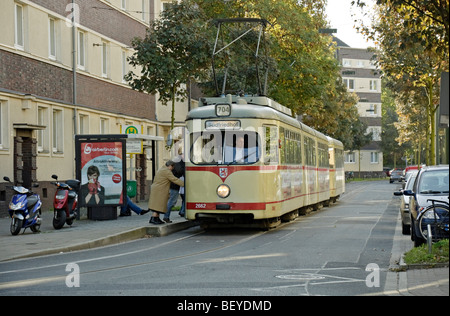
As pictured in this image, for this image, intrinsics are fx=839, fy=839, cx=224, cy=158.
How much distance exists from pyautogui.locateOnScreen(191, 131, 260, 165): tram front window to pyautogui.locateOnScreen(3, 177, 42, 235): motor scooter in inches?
145

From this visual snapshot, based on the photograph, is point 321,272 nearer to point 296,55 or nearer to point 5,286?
point 5,286

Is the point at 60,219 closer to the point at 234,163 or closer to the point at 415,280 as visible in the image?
the point at 234,163

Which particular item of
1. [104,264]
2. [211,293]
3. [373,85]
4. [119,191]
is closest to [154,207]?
[119,191]

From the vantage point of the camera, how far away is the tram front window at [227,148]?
18797mm

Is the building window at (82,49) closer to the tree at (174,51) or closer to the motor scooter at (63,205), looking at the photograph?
the tree at (174,51)

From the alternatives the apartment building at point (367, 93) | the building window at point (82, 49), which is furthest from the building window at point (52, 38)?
the apartment building at point (367, 93)

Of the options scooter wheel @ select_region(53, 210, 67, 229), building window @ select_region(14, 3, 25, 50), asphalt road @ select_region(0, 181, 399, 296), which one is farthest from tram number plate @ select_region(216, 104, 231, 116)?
building window @ select_region(14, 3, 25, 50)

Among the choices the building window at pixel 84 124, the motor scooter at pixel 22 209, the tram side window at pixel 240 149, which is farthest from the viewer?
the building window at pixel 84 124

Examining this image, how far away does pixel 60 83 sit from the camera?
102 ft

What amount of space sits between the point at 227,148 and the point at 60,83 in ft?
46.1

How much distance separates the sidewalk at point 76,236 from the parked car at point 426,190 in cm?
595

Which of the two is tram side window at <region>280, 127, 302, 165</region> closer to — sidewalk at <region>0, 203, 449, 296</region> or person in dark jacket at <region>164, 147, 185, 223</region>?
person in dark jacket at <region>164, 147, 185, 223</region>

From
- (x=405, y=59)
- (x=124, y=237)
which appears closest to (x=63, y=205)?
(x=124, y=237)

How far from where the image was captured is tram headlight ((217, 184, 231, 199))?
18.7 meters
